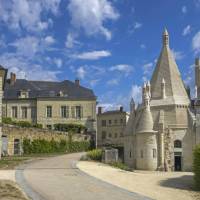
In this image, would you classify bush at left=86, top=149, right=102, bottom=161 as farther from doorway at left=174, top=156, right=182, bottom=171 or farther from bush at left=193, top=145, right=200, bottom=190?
bush at left=193, top=145, right=200, bottom=190

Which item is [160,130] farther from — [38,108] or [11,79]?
[11,79]

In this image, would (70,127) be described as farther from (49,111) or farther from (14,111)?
(14,111)

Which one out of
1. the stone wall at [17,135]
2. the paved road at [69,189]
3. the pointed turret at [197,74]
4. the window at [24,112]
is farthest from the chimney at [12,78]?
the paved road at [69,189]

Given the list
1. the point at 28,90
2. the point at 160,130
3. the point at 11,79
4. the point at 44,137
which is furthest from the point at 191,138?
the point at 11,79

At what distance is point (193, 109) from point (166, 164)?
6.93 meters

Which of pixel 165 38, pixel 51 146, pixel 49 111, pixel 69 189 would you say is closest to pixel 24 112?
pixel 49 111

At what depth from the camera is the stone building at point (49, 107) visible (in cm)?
6475

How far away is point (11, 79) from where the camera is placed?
68750 mm

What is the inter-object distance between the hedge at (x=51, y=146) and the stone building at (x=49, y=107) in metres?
7.57

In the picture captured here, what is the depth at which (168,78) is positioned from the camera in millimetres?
45438

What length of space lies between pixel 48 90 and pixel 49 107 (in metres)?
3.62

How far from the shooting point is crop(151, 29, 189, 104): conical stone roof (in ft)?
145

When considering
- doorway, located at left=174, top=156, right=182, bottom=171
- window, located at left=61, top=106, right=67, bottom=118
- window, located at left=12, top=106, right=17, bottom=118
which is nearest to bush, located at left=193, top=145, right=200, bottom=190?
doorway, located at left=174, top=156, right=182, bottom=171

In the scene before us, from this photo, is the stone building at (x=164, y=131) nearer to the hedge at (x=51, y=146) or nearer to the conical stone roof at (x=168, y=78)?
the conical stone roof at (x=168, y=78)
